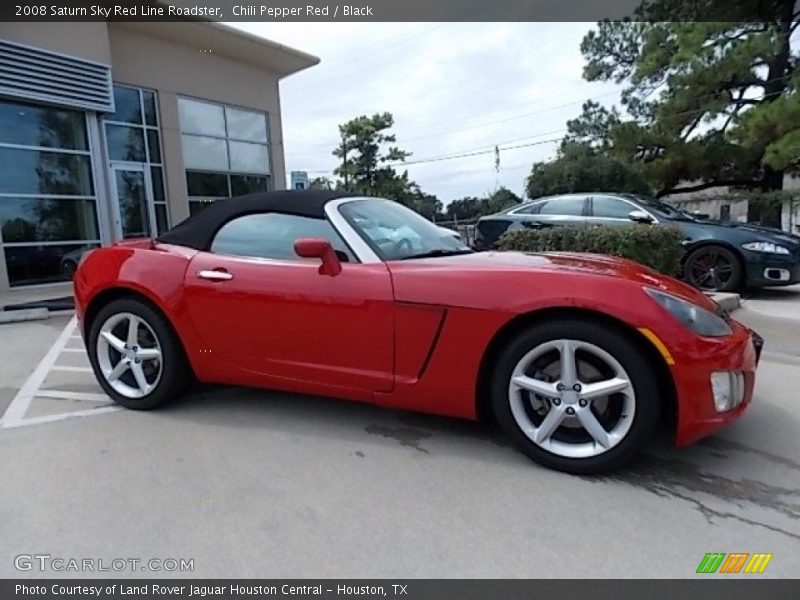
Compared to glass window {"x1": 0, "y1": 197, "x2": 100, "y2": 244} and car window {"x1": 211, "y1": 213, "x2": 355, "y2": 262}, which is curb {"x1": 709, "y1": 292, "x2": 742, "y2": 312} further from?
glass window {"x1": 0, "y1": 197, "x2": 100, "y2": 244}

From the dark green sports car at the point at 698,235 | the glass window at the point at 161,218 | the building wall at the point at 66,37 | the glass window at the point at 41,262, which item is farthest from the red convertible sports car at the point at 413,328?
the glass window at the point at 161,218

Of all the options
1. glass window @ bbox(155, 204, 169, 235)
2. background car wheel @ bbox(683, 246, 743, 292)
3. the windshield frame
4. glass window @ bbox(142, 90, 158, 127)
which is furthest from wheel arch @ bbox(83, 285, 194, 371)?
glass window @ bbox(142, 90, 158, 127)

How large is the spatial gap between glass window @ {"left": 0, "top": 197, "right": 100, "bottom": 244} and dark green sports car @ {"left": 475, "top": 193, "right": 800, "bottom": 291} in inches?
320

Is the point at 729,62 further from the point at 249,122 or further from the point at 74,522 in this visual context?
the point at 74,522

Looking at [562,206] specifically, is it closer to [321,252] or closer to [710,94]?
[321,252]

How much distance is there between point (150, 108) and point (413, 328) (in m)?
11.7

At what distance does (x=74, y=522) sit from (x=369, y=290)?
1571 mm

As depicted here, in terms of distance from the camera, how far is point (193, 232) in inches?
125

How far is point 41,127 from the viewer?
9.59 meters

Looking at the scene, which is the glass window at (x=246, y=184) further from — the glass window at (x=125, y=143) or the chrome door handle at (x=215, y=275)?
the chrome door handle at (x=215, y=275)

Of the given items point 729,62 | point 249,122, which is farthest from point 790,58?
point 249,122

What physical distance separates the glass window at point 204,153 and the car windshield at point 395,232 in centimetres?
1071

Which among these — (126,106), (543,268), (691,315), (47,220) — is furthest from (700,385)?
(126,106)
